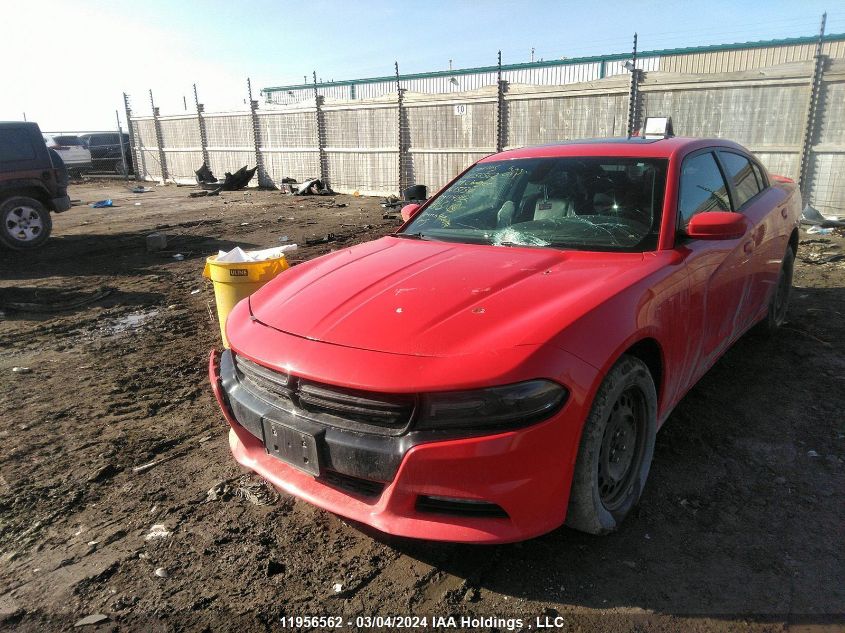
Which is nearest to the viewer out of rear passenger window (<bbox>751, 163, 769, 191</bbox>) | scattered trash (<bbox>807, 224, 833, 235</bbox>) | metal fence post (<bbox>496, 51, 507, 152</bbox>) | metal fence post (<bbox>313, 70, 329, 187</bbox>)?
rear passenger window (<bbox>751, 163, 769, 191</bbox>)

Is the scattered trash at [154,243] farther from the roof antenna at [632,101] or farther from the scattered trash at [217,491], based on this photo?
the roof antenna at [632,101]

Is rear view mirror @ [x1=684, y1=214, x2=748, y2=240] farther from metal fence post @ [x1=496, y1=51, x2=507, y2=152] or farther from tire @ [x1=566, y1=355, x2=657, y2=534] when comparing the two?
metal fence post @ [x1=496, y1=51, x2=507, y2=152]

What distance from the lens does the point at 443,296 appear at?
247cm

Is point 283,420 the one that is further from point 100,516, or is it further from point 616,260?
point 616,260

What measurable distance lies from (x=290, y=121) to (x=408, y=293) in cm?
1810

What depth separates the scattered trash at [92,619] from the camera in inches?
85.0

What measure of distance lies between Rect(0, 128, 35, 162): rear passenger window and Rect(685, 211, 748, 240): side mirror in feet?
35.6

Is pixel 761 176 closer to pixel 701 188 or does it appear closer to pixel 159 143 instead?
pixel 701 188

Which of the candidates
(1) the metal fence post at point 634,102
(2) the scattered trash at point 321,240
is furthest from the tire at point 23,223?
(1) the metal fence post at point 634,102

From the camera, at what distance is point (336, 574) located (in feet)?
7.72

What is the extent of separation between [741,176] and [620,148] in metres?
1.21

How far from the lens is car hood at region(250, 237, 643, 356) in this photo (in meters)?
2.16

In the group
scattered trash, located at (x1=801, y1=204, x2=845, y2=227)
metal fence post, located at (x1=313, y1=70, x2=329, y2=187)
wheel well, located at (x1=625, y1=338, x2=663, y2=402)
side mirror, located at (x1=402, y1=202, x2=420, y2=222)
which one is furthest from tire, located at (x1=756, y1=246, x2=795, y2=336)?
metal fence post, located at (x1=313, y1=70, x2=329, y2=187)

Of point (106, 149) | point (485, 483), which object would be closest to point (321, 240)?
point (485, 483)
